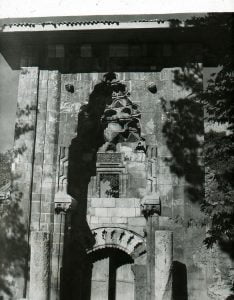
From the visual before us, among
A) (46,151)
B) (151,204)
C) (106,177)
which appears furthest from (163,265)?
(46,151)

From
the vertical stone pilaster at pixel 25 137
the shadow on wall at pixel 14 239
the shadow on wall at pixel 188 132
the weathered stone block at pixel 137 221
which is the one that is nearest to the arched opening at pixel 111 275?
the weathered stone block at pixel 137 221

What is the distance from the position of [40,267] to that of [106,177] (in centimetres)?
364

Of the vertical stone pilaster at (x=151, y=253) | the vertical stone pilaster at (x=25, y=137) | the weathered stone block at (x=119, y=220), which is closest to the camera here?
the vertical stone pilaster at (x=151, y=253)

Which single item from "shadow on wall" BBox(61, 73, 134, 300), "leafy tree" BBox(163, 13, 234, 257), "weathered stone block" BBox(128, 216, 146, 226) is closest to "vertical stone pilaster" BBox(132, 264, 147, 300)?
"weathered stone block" BBox(128, 216, 146, 226)

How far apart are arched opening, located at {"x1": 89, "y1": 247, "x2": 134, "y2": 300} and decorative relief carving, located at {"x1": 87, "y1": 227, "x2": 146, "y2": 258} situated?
273 millimetres

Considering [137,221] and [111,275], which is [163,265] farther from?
[111,275]

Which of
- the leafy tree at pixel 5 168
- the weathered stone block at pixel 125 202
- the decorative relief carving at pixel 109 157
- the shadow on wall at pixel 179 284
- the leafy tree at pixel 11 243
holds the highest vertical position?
the leafy tree at pixel 5 168

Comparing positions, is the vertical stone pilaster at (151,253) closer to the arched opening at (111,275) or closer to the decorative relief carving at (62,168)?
the arched opening at (111,275)

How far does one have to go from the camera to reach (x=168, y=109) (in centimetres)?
1257

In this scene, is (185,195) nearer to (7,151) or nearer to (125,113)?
(125,113)

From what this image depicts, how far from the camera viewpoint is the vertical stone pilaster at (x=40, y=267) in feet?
33.1

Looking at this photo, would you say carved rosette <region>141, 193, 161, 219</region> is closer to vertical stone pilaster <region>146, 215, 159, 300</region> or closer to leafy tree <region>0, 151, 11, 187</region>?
vertical stone pilaster <region>146, 215, 159, 300</region>

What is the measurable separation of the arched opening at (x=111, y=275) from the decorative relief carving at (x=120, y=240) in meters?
0.27

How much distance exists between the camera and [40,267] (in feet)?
33.2
